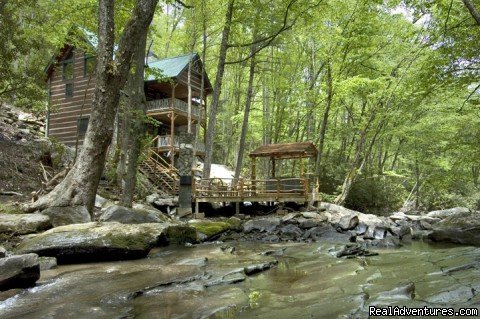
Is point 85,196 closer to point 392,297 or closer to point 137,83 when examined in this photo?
point 137,83

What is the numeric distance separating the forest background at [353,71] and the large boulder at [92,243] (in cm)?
689

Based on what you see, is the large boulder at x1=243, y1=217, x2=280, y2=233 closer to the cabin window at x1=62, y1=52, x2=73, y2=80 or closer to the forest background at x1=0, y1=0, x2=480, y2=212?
the forest background at x1=0, y1=0, x2=480, y2=212

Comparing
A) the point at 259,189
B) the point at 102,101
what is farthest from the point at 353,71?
the point at 102,101

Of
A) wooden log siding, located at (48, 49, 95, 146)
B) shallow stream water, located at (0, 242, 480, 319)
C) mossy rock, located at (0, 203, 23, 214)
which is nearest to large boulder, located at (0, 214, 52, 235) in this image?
mossy rock, located at (0, 203, 23, 214)

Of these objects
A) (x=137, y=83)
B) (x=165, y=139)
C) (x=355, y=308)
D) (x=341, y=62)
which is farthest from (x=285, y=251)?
(x=165, y=139)

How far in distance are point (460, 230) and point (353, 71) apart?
12.4 meters

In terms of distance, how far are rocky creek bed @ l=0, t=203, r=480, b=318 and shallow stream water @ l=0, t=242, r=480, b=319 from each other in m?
0.01

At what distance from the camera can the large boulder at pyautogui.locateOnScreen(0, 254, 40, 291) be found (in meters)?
4.34

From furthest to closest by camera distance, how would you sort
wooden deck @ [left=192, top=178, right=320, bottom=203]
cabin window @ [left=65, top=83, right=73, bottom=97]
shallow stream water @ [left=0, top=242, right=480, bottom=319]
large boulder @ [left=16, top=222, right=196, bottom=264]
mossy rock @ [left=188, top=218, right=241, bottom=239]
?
cabin window @ [left=65, top=83, right=73, bottom=97], wooden deck @ [left=192, top=178, right=320, bottom=203], mossy rock @ [left=188, top=218, right=241, bottom=239], large boulder @ [left=16, top=222, right=196, bottom=264], shallow stream water @ [left=0, top=242, right=480, bottom=319]

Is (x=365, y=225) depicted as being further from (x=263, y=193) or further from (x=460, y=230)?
(x=263, y=193)

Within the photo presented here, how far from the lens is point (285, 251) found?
8.28 m

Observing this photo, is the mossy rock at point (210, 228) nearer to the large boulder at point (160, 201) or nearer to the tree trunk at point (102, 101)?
the tree trunk at point (102, 101)

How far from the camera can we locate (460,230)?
1013 cm

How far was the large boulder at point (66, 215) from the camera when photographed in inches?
310
